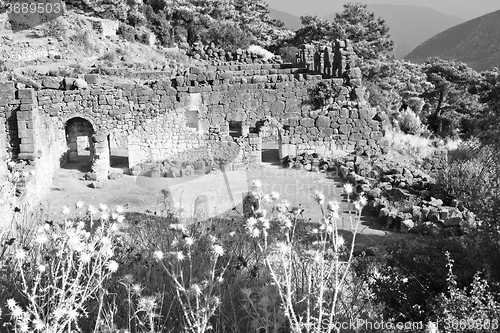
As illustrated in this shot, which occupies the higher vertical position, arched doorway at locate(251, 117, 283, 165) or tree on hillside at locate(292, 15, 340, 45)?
tree on hillside at locate(292, 15, 340, 45)

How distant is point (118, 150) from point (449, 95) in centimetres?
2899

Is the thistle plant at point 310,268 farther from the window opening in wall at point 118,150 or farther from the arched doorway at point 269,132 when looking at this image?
the arched doorway at point 269,132

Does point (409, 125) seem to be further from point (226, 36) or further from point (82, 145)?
point (226, 36)

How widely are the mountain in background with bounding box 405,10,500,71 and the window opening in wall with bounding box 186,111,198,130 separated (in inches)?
3445

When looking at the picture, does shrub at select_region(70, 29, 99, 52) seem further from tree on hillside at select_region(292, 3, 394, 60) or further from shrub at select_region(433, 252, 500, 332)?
shrub at select_region(433, 252, 500, 332)

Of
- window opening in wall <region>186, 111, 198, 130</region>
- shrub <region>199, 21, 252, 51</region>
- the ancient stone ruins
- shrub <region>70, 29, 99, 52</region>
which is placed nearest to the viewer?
the ancient stone ruins

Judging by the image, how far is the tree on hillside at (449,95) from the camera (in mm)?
37125

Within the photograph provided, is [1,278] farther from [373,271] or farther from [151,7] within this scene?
[151,7]

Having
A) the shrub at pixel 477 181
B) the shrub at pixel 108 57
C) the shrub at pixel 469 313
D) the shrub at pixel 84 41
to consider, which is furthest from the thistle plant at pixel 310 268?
the shrub at pixel 84 41

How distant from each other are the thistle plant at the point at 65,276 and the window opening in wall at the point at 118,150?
11379 mm

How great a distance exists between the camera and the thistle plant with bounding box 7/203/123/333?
143 inches

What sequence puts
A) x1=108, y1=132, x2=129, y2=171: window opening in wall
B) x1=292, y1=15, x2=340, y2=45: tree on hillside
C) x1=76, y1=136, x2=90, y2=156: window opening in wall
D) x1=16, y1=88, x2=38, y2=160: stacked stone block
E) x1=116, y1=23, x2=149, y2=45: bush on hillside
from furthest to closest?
x1=292, y1=15, x2=340, y2=45: tree on hillside, x1=116, y1=23, x2=149, y2=45: bush on hillside, x1=76, y1=136, x2=90, y2=156: window opening in wall, x1=108, y1=132, x2=129, y2=171: window opening in wall, x1=16, y1=88, x2=38, y2=160: stacked stone block

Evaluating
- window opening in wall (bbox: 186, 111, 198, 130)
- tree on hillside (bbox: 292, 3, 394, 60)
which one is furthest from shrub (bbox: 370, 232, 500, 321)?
tree on hillside (bbox: 292, 3, 394, 60)

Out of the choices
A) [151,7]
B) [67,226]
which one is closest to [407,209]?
[67,226]
